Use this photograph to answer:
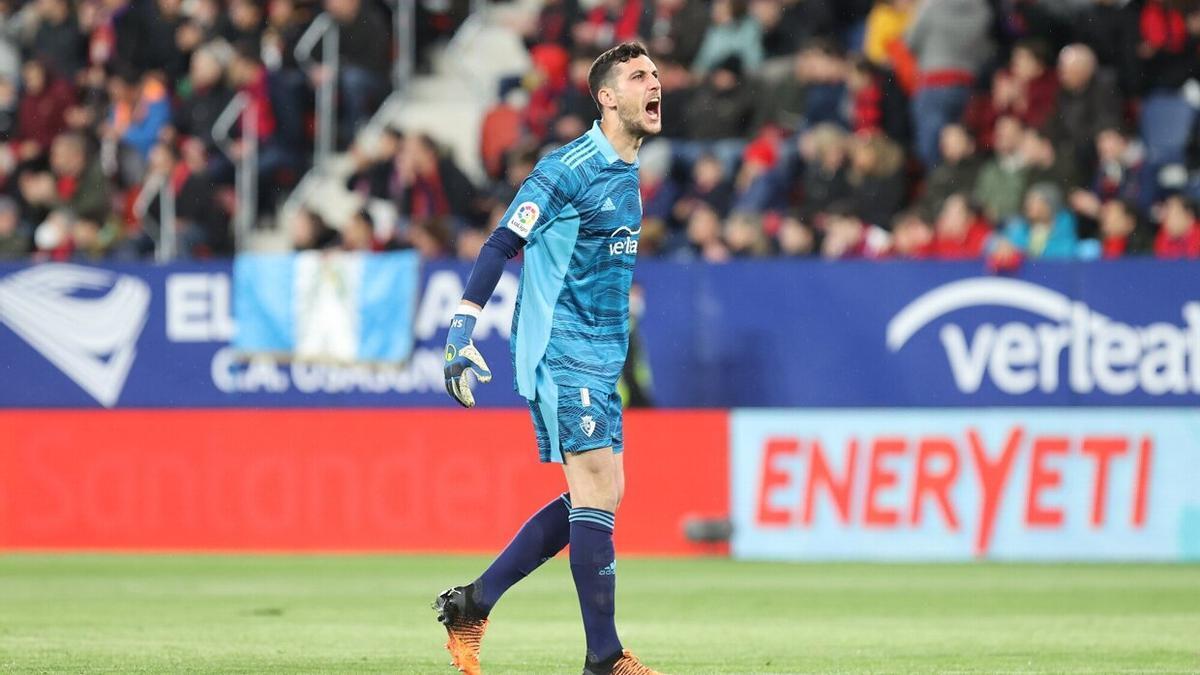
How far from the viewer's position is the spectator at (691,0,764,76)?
2012 cm

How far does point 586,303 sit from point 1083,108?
1105 cm

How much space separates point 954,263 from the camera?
16.8 meters

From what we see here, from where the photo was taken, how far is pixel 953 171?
1791 cm

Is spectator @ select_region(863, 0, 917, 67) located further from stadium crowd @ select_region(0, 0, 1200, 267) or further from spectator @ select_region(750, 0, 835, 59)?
spectator @ select_region(750, 0, 835, 59)

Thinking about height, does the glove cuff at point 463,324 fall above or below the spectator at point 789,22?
below

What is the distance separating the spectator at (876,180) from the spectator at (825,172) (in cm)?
10

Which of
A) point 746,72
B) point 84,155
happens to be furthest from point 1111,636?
point 84,155

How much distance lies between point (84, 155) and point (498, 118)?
182 inches

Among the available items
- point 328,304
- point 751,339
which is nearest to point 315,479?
point 328,304

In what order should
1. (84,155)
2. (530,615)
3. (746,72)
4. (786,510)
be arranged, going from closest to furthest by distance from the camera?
(530,615) → (786,510) → (746,72) → (84,155)

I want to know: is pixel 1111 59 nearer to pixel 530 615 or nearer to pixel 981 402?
pixel 981 402

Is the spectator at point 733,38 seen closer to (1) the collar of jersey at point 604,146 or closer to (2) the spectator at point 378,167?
(2) the spectator at point 378,167

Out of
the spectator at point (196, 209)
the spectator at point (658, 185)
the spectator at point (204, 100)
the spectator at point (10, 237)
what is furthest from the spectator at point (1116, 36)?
the spectator at point (10, 237)

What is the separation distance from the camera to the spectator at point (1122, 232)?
16.8 metres
